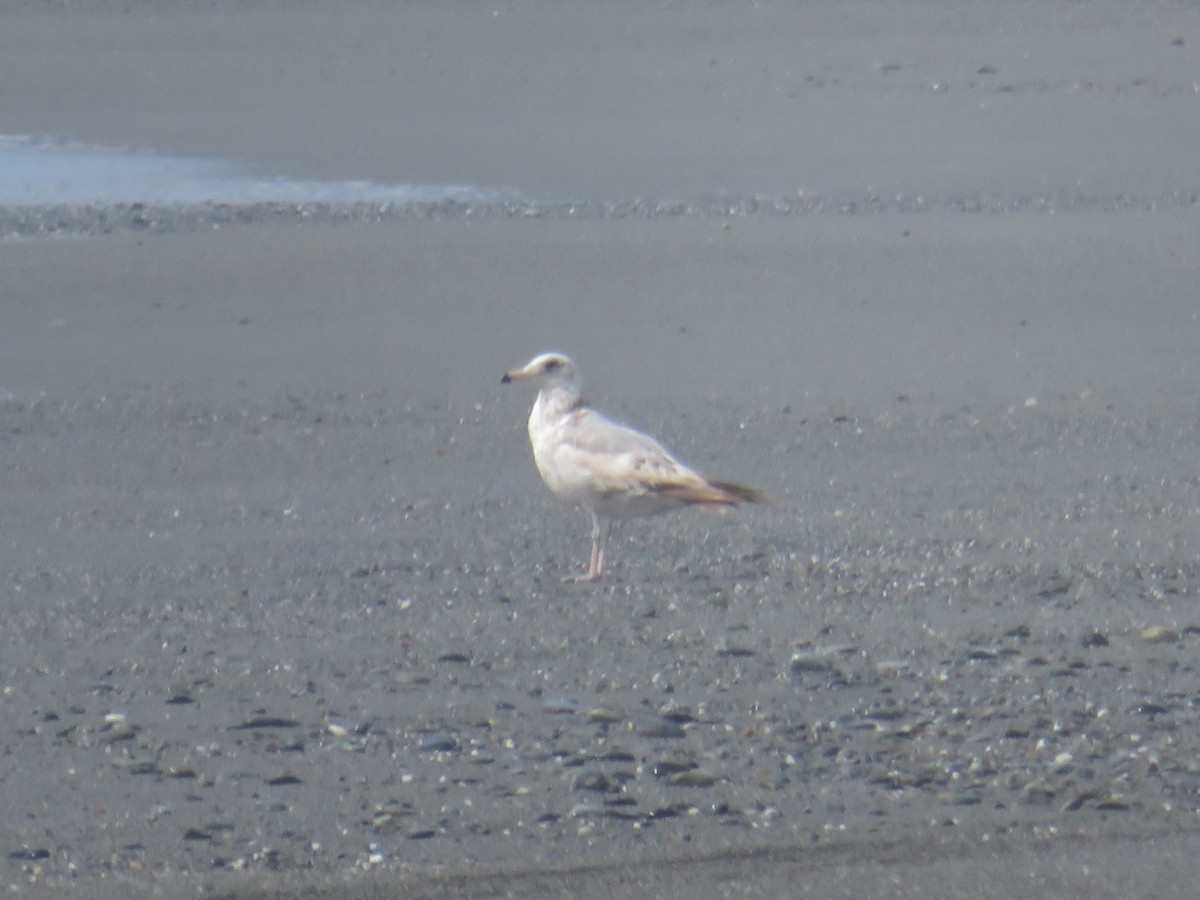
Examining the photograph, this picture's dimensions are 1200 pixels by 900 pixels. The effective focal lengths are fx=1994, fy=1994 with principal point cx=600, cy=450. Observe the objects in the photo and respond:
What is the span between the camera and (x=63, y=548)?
261 inches

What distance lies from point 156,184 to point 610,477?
23.9 ft

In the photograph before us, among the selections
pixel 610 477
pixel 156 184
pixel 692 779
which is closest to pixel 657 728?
pixel 692 779

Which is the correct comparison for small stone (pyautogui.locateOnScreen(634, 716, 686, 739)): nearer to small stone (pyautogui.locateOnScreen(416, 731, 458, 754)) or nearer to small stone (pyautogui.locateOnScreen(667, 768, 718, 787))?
small stone (pyautogui.locateOnScreen(667, 768, 718, 787))

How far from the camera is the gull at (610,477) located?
6.25m

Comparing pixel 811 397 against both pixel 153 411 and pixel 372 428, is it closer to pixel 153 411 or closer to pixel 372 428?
pixel 372 428

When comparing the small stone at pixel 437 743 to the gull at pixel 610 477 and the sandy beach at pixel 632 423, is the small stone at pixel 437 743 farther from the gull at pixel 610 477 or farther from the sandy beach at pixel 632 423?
the gull at pixel 610 477

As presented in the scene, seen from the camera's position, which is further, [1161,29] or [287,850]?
[1161,29]

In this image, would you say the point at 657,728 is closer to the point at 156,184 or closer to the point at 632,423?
the point at 632,423

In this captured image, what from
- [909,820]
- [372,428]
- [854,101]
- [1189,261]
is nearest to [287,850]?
[909,820]

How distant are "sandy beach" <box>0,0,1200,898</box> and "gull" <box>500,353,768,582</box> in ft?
0.63

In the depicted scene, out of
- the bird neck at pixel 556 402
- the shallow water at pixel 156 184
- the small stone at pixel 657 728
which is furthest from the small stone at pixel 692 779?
the shallow water at pixel 156 184

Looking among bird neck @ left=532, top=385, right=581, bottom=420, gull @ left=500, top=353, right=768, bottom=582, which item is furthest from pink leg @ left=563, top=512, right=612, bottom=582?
bird neck @ left=532, top=385, right=581, bottom=420

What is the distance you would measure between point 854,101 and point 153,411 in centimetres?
725

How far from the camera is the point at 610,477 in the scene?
6.31 meters
